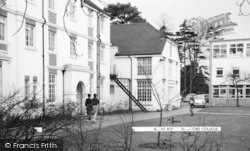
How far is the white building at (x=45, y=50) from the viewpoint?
68.7ft

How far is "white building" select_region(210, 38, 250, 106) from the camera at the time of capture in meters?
54.3

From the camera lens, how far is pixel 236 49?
181ft

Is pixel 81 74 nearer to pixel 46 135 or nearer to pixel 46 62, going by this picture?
pixel 46 62

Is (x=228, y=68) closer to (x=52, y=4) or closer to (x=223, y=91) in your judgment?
(x=223, y=91)

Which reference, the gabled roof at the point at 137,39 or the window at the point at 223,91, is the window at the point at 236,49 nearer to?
the window at the point at 223,91

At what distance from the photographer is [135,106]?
127ft

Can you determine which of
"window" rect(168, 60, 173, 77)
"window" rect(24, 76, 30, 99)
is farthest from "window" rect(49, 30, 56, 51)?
"window" rect(168, 60, 173, 77)

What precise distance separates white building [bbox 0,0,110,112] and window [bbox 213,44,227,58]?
29.0 meters

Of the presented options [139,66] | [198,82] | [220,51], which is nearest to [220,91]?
[220,51]

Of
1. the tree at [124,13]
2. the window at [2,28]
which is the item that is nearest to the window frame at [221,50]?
the tree at [124,13]

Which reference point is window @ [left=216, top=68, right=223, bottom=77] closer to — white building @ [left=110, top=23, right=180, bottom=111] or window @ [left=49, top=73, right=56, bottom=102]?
white building @ [left=110, top=23, right=180, bottom=111]

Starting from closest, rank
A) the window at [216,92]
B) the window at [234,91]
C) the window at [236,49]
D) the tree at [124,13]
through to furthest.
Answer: the window at [234,91]
the window at [236,49]
the window at [216,92]
the tree at [124,13]

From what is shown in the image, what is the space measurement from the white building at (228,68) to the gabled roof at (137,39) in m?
17.1

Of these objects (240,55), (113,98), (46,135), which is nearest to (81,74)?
(113,98)
